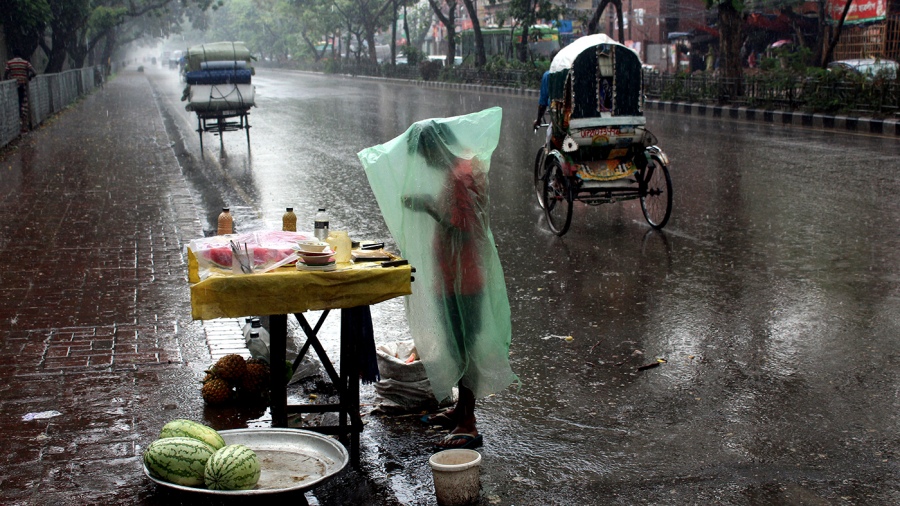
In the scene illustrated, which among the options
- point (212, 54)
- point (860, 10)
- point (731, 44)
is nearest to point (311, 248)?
point (212, 54)

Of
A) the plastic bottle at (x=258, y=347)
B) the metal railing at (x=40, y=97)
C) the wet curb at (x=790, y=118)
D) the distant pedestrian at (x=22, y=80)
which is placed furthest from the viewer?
the distant pedestrian at (x=22, y=80)

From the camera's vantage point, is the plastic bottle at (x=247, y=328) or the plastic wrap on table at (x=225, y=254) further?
the plastic bottle at (x=247, y=328)

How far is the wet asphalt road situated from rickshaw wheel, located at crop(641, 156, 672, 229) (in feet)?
0.56

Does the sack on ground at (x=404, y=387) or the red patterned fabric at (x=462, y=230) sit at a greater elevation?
the red patterned fabric at (x=462, y=230)

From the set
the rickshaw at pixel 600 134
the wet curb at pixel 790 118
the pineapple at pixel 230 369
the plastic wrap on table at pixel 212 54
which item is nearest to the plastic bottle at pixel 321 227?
the pineapple at pixel 230 369

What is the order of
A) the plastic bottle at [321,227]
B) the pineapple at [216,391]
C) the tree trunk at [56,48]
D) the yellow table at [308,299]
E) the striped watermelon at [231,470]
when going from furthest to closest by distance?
the tree trunk at [56,48]
the pineapple at [216,391]
the plastic bottle at [321,227]
the yellow table at [308,299]
the striped watermelon at [231,470]

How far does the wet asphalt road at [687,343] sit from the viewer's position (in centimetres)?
416

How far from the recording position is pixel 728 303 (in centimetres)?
694

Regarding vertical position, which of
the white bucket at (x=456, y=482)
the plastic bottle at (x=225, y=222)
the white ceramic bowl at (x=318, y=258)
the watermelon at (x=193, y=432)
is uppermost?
the plastic bottle at (x=225, y=222)

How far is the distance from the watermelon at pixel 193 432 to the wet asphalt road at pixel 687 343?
524 millimetres

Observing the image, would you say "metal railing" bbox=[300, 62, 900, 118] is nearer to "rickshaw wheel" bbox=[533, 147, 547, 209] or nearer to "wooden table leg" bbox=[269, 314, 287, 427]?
"rickshaw wheel" bbox=[533, 147, 547, 209]

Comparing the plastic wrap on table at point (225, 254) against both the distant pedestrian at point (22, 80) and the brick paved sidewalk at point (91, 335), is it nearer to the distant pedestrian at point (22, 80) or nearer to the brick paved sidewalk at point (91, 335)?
the brick paved sidewalk at point (91, 335)

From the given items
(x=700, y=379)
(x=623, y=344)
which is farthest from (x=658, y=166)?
(x=700, y=379)

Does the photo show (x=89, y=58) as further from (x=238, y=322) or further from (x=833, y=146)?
(x=238, y=322)
